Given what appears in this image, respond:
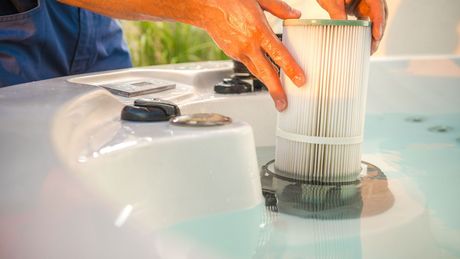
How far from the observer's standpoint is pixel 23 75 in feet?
3.80

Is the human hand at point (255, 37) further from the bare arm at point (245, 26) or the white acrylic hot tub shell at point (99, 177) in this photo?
the white acrylic hot tub shell at point (99, 177)

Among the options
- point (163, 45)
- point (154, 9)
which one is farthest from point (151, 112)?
point (163, 45)

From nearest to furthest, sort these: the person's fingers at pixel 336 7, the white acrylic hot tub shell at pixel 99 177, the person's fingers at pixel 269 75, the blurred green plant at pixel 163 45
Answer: the white acrylic hot tub shell at pixel 99 177 < the person's fingers at pixel 269 75 < the person's fingers at pixel 336 7 < the blurred green plant at pixel 163 45

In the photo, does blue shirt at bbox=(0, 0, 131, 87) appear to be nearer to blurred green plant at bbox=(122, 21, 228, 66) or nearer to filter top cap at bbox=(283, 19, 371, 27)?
filter top cap at bbox=(283, 19, 371, 27)

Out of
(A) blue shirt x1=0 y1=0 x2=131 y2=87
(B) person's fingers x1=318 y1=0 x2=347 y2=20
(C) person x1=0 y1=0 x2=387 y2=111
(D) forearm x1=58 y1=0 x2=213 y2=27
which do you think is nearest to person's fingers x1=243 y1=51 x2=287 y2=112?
(C) person x1=0 y1=0 x2=387 y2=111

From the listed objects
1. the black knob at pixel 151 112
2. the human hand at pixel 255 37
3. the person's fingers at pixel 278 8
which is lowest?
the black knob at pixel 151 112

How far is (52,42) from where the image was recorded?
121 cm

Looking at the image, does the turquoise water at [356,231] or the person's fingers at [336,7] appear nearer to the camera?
the turquoise water at [356,231]

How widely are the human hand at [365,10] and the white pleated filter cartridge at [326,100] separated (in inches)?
3.4

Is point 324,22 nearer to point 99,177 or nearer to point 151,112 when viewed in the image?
point 151,112

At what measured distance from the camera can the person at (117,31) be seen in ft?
2.58

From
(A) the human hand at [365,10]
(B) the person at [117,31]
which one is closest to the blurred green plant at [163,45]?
(B) the person at [117,31]

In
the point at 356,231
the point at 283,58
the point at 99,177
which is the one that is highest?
the point at 283,58

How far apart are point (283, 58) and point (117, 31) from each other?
882 mm
